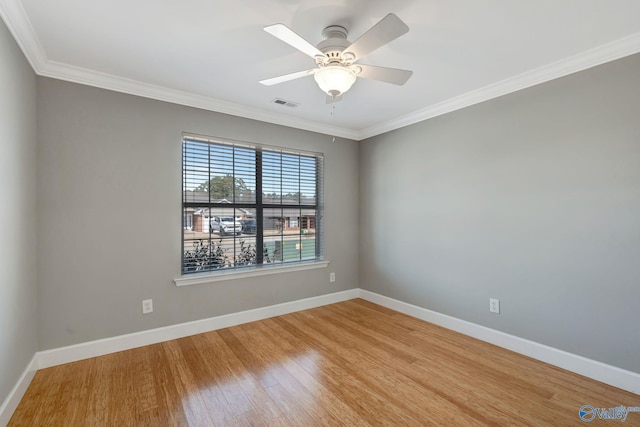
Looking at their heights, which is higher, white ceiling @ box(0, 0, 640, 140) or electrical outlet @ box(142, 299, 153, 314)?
white ceiling @ box(0, 0, 640, 140)

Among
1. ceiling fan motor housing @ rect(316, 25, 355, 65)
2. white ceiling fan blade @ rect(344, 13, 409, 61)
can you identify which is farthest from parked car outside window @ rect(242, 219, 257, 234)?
white ceiling fan blade @ rect(344, 13, 409, 61)

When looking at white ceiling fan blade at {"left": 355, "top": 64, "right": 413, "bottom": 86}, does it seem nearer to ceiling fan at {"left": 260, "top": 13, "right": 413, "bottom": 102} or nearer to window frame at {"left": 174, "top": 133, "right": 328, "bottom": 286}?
ceiling fan at {"left": 260, "top": 13, "right": 413, "bottom": 102}

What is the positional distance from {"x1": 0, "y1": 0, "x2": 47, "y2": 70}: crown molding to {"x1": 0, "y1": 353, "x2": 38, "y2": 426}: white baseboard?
2210mm

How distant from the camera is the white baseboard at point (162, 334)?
2.37 meters

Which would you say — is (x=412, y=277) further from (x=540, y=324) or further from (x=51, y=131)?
(x=51, y=131)

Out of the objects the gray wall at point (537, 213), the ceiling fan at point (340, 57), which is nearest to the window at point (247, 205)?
the gray wall at point (537, 213)

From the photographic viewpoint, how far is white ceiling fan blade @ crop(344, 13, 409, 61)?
1.36m

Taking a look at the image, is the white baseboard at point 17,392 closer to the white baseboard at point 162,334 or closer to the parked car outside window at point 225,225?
the white baseboard at point 162,334

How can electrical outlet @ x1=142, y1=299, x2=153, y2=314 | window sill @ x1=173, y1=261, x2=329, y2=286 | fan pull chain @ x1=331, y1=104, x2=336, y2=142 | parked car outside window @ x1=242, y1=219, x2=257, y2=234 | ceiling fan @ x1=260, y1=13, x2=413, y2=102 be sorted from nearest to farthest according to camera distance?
ceiling fan @ x1=260, y1=13, x2=413, y2=102
electrical outlet @ x1=142, y1=299, x2=153, y2=314
window sill @ x1=173, y1=261, x2=329, y2=286
fan pull chain @ x1=331, y1=104, x2=336, y2=142
parked car outside window @ x1=242, y1=219, x2=257, y2=234

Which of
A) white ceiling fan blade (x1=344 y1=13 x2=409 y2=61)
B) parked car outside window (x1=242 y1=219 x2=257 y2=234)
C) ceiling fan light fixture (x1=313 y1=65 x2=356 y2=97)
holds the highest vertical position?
white ceiling fan blade (x1=344 y1=13 x2=409 y2=61)

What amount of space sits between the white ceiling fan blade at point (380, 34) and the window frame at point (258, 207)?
1981 mm

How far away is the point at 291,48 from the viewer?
2.09 metres

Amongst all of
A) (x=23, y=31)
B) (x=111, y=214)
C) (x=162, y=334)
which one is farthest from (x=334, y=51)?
(x=162, y=334)

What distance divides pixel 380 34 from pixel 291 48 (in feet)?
2.80
